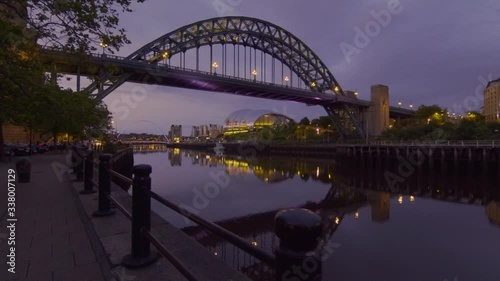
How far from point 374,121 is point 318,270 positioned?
76583 mm

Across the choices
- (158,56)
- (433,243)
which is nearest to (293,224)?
(433,243)

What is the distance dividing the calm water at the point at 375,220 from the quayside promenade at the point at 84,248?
479cm

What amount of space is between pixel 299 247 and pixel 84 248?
13.3 feet

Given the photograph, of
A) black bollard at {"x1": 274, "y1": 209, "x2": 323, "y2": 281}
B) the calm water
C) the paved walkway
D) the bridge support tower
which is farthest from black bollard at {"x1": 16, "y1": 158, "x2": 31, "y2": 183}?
the bridge support tower

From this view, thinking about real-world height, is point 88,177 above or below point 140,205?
below

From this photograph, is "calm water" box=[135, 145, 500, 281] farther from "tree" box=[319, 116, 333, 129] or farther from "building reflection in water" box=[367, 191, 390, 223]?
"tree" box=[319, 116, 333, 129]

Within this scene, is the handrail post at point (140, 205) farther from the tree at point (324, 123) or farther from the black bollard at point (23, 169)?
the tree at point (324, 123)

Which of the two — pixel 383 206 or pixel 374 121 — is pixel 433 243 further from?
pixel 374 121

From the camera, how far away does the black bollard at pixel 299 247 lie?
1.44 metres

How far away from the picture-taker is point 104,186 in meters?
5.89

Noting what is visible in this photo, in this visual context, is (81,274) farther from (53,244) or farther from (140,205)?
(53,244)

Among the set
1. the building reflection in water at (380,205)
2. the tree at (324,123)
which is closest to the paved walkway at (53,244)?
the building reflection in water at (380,205)

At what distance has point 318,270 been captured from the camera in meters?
1.46

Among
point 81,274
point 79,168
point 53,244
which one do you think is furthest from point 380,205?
point 81,274
